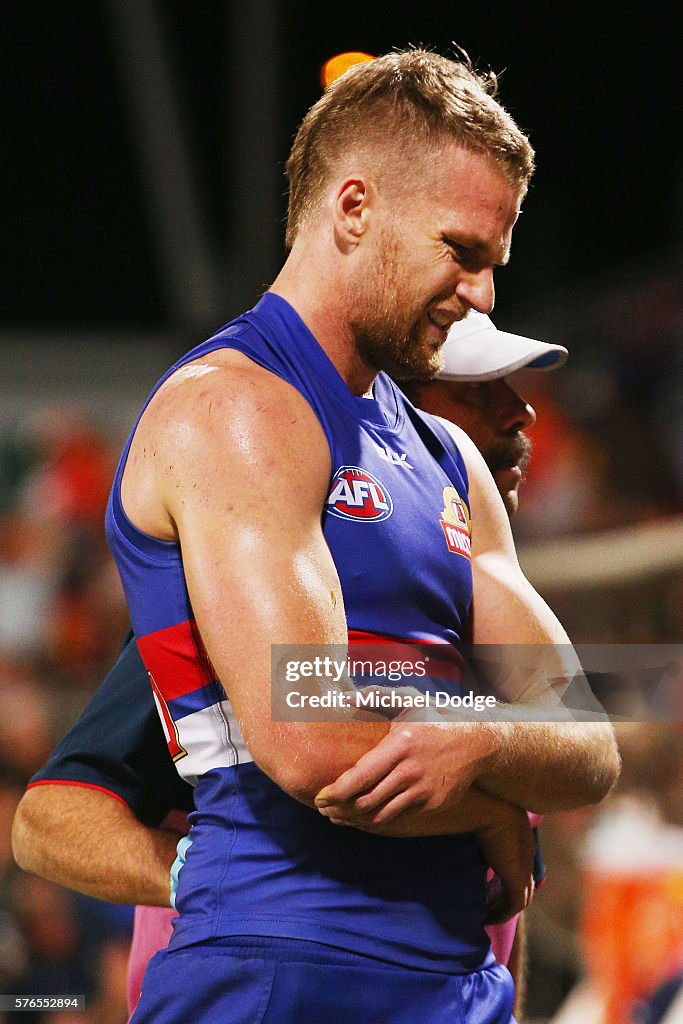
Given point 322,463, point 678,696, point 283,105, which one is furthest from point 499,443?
point 283,105

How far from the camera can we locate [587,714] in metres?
1.55

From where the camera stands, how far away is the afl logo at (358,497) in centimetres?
136

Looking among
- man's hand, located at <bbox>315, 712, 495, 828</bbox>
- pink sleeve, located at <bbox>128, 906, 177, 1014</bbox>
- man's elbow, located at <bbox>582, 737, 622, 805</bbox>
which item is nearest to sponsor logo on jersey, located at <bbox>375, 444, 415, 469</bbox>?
man's hand, located at <bbox>315, 712, 495, 828</bbox>

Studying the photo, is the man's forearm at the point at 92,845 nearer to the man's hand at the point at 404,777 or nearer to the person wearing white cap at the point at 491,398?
the man's hand at the point at 404,777

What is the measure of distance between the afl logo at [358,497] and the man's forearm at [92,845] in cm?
57

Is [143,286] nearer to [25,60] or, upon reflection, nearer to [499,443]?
[25,60]

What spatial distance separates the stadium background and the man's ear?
4.15 ft

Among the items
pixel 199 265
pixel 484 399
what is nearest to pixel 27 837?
pixel 484 399

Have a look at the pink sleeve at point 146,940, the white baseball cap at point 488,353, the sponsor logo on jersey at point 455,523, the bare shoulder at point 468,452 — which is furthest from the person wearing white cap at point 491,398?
the pink sleeve at point 146,940

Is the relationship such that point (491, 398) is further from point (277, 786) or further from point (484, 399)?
point (277, 786)

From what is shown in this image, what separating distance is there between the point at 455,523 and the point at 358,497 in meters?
0.20

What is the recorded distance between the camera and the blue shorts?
129 cm

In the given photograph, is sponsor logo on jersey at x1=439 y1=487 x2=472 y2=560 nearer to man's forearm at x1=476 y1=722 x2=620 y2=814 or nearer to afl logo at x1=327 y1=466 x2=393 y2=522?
afl logo at x1=327 y1=466 x2=393 y2=522

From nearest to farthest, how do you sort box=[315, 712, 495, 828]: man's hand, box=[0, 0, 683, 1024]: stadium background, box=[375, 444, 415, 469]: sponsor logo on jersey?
1. box=[315, 712, 495, 828]: man's hand
2. box=[375, 444, 415, 469]: sponsor logo on jersey
3. box=[0, 0, 683, 1024]: stadium background
